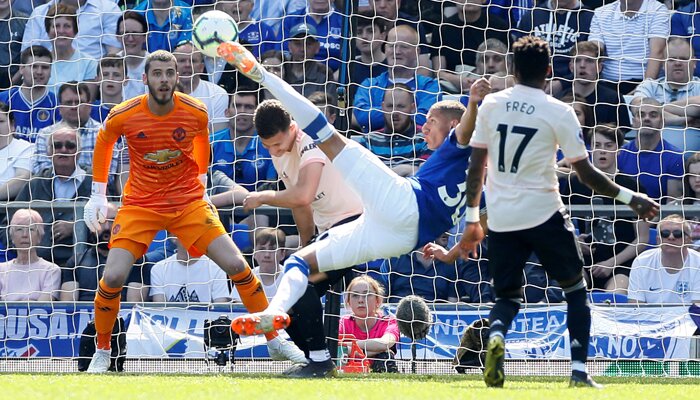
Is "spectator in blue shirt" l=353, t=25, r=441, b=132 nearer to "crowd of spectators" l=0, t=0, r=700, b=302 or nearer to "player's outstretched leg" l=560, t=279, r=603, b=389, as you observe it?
"crowd of spectators" l=0, t=0, r=700, b=302

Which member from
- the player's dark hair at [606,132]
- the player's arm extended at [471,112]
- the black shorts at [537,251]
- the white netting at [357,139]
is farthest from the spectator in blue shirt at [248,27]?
the black shorts at [537,251]

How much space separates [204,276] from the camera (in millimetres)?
10133

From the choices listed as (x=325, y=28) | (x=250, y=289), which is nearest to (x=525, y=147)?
(x=250, y=289)

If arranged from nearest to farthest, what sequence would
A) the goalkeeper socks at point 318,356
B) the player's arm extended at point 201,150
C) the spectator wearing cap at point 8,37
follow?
the goalkeeper socks at point 318,356 < the player's arm extended at point 201,150 < the spectator wearing cap at point 8,37

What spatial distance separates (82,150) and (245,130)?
1.55m

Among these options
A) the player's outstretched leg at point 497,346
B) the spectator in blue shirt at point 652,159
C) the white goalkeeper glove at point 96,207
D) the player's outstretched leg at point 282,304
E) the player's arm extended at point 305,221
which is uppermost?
the spectator in blue shirt at point 652,159

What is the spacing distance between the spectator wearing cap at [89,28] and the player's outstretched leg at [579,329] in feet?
21.6

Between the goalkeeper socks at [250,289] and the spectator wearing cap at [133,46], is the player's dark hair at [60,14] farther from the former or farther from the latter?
the goalkeeper socks at [250,289]

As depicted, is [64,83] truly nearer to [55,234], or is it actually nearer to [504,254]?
[55,234]

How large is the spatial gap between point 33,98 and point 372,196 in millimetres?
5752

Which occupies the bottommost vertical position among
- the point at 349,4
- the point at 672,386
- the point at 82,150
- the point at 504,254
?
the point at 672,386

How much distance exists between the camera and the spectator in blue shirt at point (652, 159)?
9.95 meters

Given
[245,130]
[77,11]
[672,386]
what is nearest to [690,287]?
[672,386]

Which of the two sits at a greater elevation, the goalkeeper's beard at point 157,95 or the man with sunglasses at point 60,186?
the goalkeeper's beard at point 157,95
